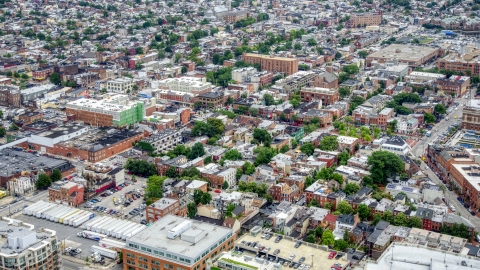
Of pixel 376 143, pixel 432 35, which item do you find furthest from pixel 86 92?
pixel 432 35

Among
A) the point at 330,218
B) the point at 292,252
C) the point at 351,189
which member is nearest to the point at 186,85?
the point at 351,189

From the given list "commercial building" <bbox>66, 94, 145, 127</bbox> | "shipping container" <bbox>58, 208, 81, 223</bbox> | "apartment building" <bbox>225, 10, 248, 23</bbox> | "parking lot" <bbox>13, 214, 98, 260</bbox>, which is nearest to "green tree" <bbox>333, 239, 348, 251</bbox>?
"parking lot" <bbox>13, 214, 98, 260</bbox>

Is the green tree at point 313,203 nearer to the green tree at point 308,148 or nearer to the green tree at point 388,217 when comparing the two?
the green tree at point 388,217

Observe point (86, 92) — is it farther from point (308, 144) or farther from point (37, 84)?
point (308, 144)

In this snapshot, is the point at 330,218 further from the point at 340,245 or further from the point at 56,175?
the point at 56,175

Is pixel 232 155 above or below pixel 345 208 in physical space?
above

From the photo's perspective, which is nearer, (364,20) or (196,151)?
(196,151)

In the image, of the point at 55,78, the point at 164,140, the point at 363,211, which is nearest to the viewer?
the point at 363,211

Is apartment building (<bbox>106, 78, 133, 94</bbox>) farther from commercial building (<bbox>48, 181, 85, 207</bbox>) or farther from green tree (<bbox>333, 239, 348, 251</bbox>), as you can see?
green tree (<bbox>333, 239, 348, 251</bbox>)
